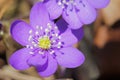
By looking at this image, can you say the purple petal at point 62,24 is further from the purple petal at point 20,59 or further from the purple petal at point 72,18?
the purple petal at point 20,59

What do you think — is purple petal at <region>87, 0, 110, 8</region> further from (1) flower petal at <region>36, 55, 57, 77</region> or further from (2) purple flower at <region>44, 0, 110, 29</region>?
(1) flower petal at <region>36, 55, 57, 77</region>

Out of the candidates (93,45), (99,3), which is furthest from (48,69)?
(93,45)

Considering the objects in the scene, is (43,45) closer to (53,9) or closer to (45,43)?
(45,43)

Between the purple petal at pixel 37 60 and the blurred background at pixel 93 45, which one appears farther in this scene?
the blurred background at pixel 93 45

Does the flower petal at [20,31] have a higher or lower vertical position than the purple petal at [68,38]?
higher

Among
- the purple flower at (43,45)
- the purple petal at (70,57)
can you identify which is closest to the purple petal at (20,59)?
the purple flower at (43,45)

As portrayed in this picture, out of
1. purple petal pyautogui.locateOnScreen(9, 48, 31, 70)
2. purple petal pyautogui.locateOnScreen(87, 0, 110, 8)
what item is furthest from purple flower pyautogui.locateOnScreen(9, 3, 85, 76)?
purple petal pyautogui.locateOnScreen(87, 0, 110, 8)

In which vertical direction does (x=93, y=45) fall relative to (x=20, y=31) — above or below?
below

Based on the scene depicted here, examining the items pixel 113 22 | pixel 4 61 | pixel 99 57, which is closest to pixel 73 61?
pixel 4 61
